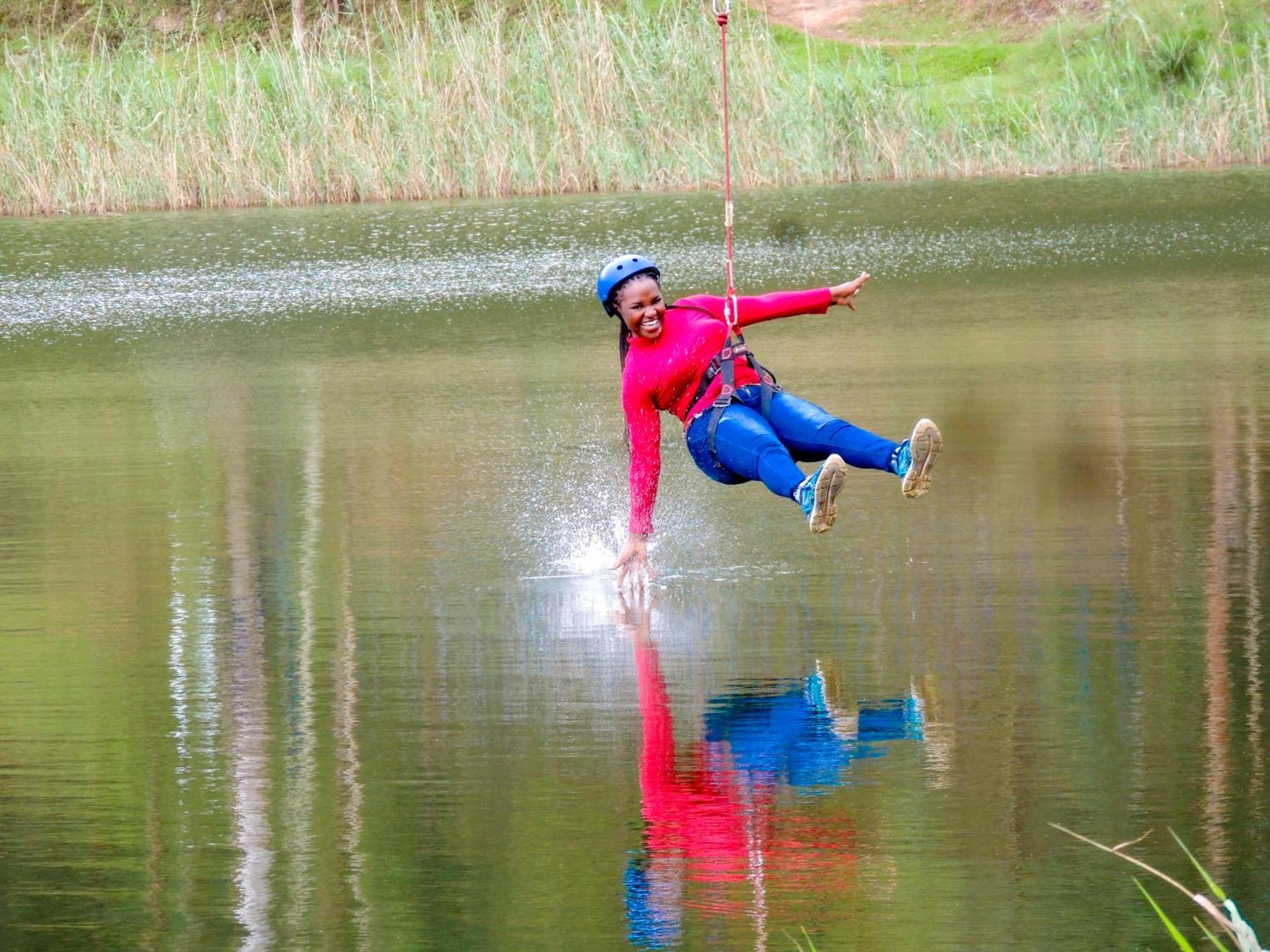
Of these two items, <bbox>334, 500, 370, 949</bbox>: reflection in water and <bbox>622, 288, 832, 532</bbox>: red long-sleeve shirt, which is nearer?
<bbox>334, 500, 370, 949</bbox>: reflection in water

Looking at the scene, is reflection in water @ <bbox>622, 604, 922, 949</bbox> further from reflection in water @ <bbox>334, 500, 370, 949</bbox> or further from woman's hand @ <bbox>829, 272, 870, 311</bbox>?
woman's hand @ <bbox>829, 272, 870, 311</bbox>

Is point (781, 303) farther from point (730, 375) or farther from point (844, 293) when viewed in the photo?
point (730, 375)

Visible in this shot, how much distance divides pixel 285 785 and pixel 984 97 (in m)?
23.3

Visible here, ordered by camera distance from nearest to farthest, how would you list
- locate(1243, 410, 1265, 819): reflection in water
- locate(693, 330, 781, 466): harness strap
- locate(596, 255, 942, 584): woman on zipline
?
locate(1243, 410, 1265, 819): reflection in water
locate(596, 255, 942, 584): woman on zipline
locate(693, 330, 781, 466): harness strap

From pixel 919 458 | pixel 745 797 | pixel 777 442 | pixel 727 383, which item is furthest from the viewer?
pixel 727 383

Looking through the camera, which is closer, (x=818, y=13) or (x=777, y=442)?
(x=777, y=442)

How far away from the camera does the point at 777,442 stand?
690 cm

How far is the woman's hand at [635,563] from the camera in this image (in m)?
7.04

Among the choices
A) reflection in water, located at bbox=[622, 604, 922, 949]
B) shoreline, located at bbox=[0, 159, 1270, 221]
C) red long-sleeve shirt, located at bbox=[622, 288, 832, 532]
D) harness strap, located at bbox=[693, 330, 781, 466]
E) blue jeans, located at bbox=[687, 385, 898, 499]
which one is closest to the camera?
reflection in water, located at bbox=[622, 604, 922, 949]

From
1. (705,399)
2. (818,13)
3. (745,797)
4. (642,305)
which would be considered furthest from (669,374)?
(818,13)

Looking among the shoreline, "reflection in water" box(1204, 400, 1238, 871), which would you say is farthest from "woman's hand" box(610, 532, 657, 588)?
the shoreline

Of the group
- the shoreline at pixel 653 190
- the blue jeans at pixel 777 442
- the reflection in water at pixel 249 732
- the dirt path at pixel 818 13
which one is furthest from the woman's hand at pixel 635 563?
the dirt path at pixel 818 13

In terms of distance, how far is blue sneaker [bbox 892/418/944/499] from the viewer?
6.48 meters

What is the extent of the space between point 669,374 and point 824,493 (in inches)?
40.9
